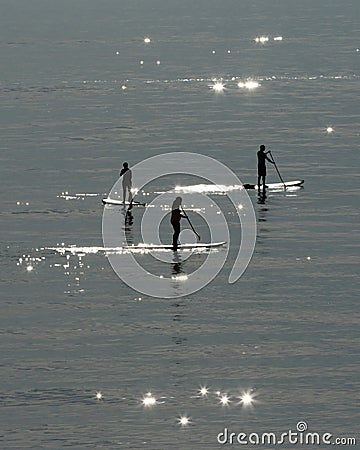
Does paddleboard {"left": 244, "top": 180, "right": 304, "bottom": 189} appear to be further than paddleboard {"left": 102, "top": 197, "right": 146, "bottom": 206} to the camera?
Yes

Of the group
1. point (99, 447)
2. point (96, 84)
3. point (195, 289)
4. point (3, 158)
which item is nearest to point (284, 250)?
point (195, 289)

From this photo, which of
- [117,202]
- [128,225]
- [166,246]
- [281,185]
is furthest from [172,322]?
[281,185]

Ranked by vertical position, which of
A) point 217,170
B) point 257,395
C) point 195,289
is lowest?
point 257,395

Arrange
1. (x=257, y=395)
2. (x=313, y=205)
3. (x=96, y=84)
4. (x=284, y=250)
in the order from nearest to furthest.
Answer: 1. (x=257, y=395)
2. (x=284, y=250)
3. (x=313, y=205)
4. (x=96, y=84)

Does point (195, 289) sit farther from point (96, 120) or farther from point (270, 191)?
point (96, 120)

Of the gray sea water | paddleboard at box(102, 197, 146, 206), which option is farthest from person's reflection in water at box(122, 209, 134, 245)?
paddleboard at box(102, 197, 146, 206)

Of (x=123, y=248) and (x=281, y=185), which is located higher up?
(x=281, y=185)

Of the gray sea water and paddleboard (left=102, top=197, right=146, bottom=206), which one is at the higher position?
paddleboard (left=102, top=197, right=146, bottom=206)

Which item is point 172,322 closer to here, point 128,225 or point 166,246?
point 166,246

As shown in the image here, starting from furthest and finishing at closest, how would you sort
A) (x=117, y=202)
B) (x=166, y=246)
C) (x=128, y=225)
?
(x=117, y=202) < (x=128, y=225) < (x=166, y=246)

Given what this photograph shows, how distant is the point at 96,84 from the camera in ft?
605

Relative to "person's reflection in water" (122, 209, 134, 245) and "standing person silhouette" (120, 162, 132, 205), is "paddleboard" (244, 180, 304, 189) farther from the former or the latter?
"person's reflection in water" (122, 209, 134, 245)

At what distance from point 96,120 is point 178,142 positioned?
20711 mm

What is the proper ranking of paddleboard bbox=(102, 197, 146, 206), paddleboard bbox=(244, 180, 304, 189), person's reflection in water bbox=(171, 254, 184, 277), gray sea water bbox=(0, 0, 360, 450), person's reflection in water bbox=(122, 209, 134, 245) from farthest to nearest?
paddleboard bbox=(244, 180, 304, 189) → paddleboard bbox=(102, 197, 146, 206) → person's reflection in water bbox=(122, 209, 134, 245) → person's reflection in water bbox=(171, 254, 184, 277) → gray sea water bbox=(0, 0, 360, 450)
